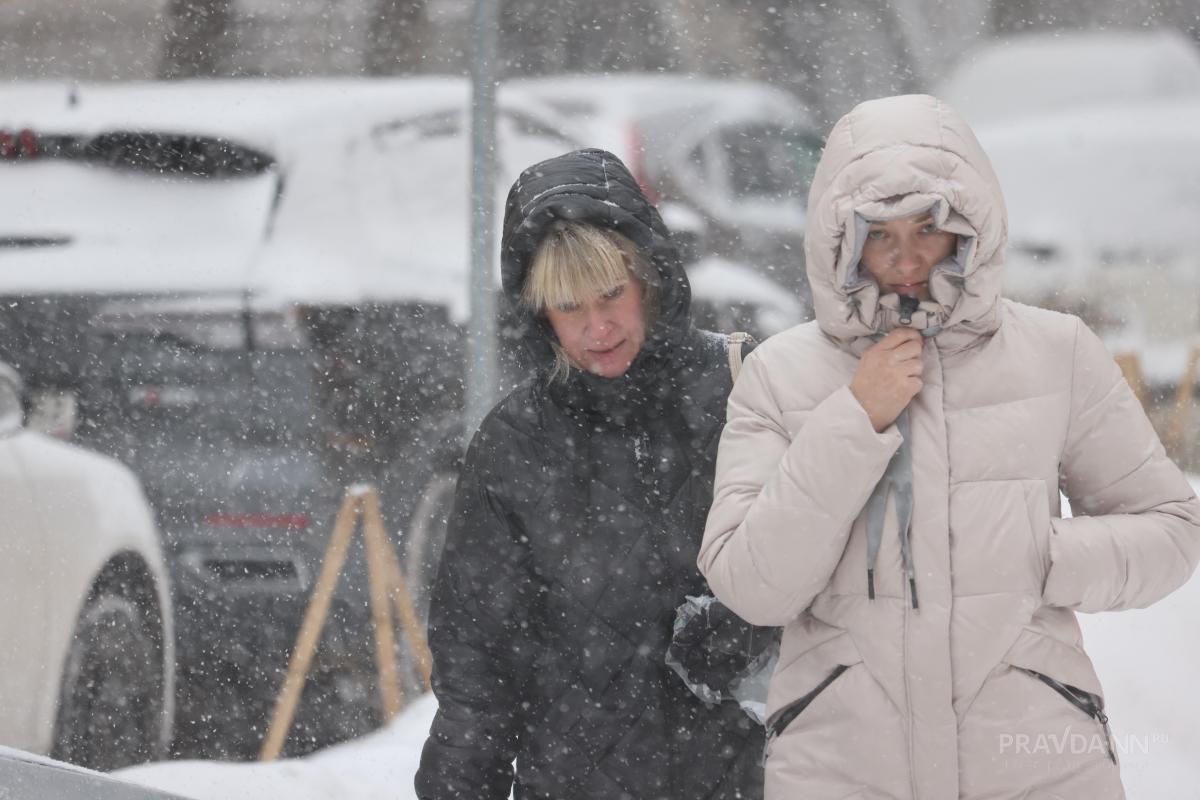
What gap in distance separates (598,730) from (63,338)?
151 inches

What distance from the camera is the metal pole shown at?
195 inches

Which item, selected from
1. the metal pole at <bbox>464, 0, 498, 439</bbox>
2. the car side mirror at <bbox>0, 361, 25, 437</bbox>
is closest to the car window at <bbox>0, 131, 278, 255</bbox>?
the metal pole at <bbox>464, 0, 498, 439</bbox>

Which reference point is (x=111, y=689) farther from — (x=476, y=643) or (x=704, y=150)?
(x=704, y=150)

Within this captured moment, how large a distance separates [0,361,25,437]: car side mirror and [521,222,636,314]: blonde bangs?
2392 mm

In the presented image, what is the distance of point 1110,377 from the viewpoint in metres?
1.65

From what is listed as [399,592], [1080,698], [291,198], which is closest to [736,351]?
[1080,698]

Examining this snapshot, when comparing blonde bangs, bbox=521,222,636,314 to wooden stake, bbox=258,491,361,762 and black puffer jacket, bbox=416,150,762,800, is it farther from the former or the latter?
wooden stake, bbox=258,491,361,762

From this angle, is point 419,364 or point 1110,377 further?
point 419,364

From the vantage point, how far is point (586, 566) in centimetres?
194

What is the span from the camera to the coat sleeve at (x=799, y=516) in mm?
1574

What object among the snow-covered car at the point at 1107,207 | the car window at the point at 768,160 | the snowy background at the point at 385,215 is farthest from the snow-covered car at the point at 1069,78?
the car window at the point at 768,160

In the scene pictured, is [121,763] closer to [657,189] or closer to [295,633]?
[295,633]

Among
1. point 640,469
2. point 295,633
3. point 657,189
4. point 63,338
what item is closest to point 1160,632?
point 640,469

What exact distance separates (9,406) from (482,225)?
70.9 inches
